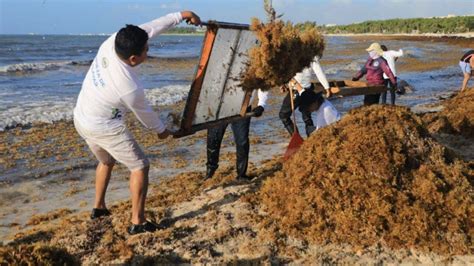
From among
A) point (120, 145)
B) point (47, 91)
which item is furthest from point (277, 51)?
point (47, 91)

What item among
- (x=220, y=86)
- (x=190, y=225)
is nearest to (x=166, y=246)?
(x=190, y=225)

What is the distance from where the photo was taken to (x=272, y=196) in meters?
4.76

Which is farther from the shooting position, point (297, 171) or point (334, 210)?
point (297, 171)

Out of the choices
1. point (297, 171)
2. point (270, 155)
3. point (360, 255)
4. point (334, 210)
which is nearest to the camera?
point (360, 255)

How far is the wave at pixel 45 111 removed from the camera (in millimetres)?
10562

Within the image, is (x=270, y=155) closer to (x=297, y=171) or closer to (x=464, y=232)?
(x=297, y=171)

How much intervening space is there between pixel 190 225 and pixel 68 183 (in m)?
2.85

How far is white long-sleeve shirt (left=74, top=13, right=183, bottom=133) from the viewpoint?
154 inches

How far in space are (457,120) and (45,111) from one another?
941 cm

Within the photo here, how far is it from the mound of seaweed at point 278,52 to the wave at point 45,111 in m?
6.08

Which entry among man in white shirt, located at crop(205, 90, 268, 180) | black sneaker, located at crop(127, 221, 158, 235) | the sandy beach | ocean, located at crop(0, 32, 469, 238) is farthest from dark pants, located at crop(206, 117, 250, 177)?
black sneaker, located at crop(127, 221, 158, 235)

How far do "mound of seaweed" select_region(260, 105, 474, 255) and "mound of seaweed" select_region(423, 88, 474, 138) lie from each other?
10.2 feet

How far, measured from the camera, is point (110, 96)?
397 centimetres

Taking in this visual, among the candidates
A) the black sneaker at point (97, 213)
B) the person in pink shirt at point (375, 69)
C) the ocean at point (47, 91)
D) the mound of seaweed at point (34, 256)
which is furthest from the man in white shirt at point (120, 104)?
the ocean at point (47, 91)
